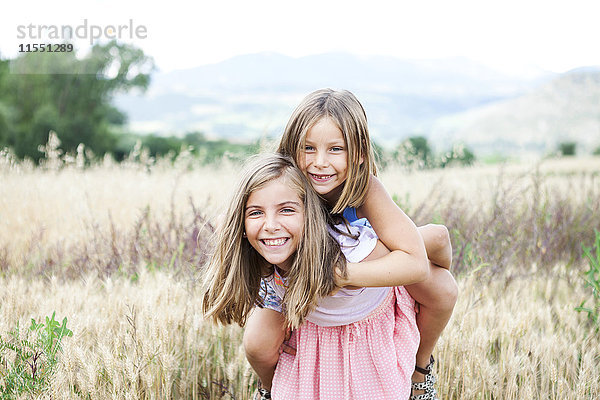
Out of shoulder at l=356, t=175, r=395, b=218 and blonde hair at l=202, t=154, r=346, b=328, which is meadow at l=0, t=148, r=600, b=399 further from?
shoulder at l=356, t=175, r=395, b=218

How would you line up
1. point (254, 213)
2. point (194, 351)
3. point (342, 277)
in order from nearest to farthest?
point (342, 277) < point (254, 213) < point (194, 351)

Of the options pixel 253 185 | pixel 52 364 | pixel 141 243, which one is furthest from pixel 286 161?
pixel 141 243

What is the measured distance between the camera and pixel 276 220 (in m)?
1.95

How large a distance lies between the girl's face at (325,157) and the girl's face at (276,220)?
142 mm

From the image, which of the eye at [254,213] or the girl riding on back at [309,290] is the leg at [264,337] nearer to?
the girl riding on back at [309,290]

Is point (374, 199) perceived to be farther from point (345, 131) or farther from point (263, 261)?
point (263, 261)

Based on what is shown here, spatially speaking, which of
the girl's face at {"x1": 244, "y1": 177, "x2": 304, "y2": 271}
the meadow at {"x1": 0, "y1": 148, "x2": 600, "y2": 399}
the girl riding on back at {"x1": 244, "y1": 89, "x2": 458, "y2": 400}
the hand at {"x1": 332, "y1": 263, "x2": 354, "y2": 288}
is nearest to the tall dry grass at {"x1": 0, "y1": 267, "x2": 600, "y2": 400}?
the meadow at {"x1": 0, "y1": 148, "x2": 600, "y2": 399}

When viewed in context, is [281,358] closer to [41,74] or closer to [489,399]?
[489,399]

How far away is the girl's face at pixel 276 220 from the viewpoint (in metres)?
1.95

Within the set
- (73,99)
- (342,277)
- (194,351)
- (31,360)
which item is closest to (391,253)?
(342,277)

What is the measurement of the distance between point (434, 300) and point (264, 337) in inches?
27.4

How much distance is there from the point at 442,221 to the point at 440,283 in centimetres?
217

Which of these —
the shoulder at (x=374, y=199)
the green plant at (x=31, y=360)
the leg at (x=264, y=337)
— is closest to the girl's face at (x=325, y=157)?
the shoulder at (x=374, y=199)

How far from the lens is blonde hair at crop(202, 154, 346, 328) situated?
6.28ft
